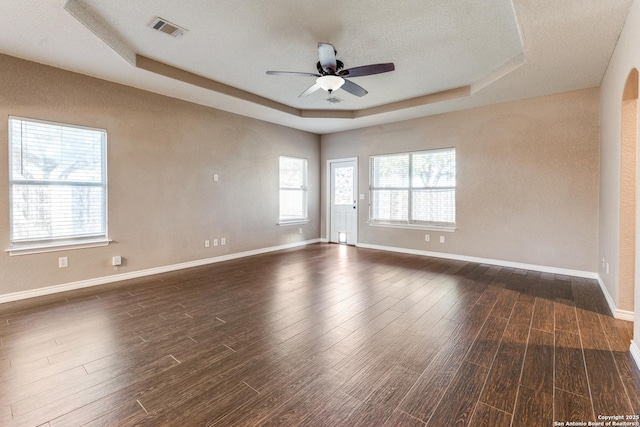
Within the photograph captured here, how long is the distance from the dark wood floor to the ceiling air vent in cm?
290

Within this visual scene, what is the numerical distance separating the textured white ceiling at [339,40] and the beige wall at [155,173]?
0.29 m

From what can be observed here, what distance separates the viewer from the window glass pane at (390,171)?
243 inches

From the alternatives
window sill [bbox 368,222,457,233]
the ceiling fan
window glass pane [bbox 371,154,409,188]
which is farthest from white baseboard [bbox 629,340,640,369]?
window glass pane [bbox 371,154,409,188]

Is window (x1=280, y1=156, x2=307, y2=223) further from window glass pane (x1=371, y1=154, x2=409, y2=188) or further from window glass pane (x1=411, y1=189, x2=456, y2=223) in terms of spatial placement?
window glass pane (x1=411, y1=189, x2=456, y2=223)

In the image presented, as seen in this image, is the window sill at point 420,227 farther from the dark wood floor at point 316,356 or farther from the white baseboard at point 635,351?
the white baseboard at point 635,351

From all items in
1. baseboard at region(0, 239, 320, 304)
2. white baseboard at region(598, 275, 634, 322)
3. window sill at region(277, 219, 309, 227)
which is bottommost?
white baseboard at region(598, 275, 634, 322)

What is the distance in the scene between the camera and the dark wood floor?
1.64 metres

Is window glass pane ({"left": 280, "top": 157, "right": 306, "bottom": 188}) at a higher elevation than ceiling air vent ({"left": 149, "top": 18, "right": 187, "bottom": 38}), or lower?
lower

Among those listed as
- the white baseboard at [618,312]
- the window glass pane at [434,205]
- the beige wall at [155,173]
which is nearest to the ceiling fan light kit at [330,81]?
the beige wall at [155,173]

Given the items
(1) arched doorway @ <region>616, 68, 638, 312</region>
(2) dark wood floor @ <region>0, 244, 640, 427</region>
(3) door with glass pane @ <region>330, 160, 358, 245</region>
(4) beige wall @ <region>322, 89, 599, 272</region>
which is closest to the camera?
(2) dark wood floor @ <region>0, 244, 640, 427</region>

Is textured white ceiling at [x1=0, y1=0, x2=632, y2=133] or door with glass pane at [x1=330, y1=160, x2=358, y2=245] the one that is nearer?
textured white ceiling at [x1=0, y1=0, x2=632, y2=133]

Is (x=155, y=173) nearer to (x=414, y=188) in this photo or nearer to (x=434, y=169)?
(x=414, y=188)

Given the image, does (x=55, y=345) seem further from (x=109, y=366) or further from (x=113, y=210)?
(x=113, y=210)

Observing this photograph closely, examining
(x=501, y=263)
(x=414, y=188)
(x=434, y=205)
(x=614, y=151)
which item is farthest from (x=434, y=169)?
(x=614, y=151)
